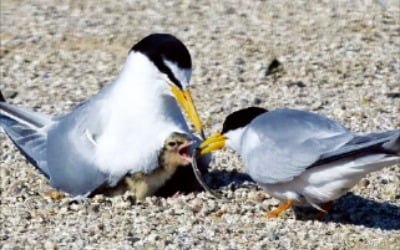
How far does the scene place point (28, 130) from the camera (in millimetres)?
6145

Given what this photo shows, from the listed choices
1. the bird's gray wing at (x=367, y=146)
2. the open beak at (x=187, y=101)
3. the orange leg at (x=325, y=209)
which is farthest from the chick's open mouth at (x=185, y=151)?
the bird's gray wing at (x=367, y=146)

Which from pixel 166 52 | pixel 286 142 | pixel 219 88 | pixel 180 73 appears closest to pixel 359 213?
pixel 286 142

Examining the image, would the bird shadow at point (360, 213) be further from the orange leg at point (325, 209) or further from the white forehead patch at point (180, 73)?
the white forehead patch at point (180, 73)

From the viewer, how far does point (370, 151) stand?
4.85 meters

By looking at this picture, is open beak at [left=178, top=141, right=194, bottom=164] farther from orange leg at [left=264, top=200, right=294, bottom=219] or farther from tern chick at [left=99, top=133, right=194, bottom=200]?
orange leg at [left=264, top=200, right=294, bottom=219]

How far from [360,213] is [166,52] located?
3.62ft

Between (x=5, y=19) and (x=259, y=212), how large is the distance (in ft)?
13.4

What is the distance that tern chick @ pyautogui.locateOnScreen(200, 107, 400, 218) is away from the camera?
16.0 ft

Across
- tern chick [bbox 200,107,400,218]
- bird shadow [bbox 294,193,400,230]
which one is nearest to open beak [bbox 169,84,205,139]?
tern chick [bbox 200,107,400,218]

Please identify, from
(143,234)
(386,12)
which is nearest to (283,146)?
(143,234)

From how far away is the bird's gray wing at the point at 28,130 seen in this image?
19.6 feet

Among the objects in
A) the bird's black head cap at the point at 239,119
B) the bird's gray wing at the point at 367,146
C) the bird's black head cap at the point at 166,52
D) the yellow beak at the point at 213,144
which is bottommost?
the yellow beak at the point at 213,144

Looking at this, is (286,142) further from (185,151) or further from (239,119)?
(185,151)

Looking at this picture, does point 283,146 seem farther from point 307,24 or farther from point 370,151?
point 307,24
